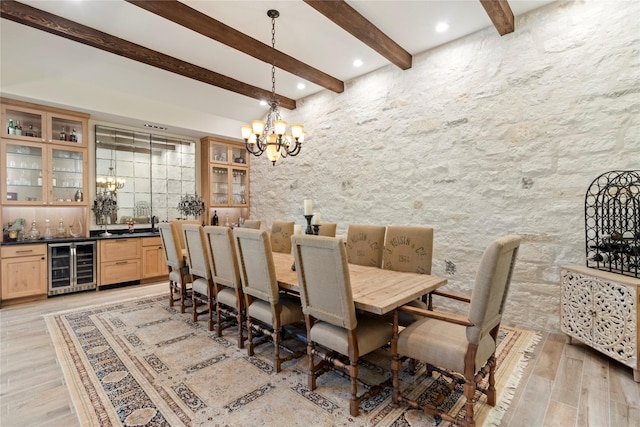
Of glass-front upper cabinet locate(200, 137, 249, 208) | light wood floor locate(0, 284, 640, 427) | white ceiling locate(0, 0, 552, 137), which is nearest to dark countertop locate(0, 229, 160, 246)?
glass-front upper cabinet locate(200, 137, 249, 208)

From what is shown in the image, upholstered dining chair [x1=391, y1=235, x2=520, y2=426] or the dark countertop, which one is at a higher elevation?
the dark countertop

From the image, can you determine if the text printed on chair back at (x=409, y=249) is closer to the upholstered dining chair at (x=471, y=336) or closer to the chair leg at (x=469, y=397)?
the upholstered dining chair at (x=471, y=336)

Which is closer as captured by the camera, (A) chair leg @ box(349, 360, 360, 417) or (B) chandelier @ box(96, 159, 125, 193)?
(A) chair leg @ box(349, 360, 360, 417)

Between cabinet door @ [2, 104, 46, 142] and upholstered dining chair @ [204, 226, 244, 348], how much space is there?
3.53 meters

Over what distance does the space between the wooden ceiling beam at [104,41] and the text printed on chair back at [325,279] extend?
3516 mm

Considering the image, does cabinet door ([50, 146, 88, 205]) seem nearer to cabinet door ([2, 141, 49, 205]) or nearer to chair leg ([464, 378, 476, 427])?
cabinet door ([2, 141, 49, 205])

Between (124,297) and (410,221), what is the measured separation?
421 cm

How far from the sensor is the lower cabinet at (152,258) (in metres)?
5.08

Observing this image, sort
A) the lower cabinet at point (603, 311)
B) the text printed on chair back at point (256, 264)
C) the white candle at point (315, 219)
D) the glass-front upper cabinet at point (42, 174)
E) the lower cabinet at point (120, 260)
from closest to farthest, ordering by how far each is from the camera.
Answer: the lower cabinet at point (603, 311) < the text printed on chair back at point (256, 264) < the white candle at point (315, 219) < the glass-front upper cabinet at point (42, 174) < the lower cabinet at point (120, 260)

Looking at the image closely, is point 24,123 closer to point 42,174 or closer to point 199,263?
point 42,174

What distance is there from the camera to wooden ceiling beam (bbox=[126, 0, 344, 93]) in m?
2.88

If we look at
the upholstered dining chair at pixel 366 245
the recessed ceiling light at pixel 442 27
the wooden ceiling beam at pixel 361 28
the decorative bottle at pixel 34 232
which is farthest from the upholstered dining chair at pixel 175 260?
the recessed ceiling light at pixel 442 27

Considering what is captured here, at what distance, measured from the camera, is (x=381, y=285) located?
225 cm

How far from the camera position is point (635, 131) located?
2627mm
